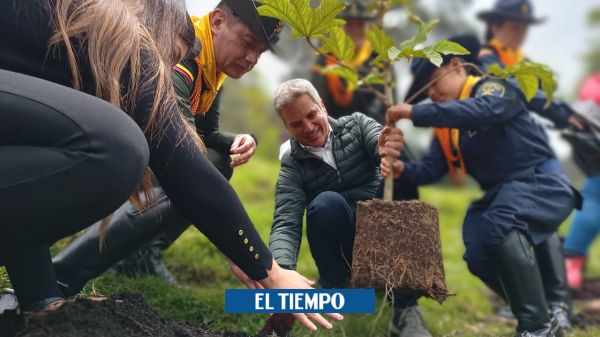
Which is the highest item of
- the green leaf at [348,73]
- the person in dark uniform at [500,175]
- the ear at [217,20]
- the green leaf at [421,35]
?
the ear at [217,20]

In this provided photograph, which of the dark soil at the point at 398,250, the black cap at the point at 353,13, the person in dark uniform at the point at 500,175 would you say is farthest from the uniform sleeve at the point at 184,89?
the black cap at the point at 353,13

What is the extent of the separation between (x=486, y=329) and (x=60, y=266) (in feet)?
8.75

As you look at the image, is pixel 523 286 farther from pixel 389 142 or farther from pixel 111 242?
pixel 111 242

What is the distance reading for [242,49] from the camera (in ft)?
8.25

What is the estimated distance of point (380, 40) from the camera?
250 centimetres

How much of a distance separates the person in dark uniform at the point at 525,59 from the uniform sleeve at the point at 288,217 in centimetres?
132

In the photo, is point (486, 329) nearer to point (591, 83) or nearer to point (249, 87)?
point (591, 83)

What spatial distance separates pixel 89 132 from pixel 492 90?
2033 millimetres

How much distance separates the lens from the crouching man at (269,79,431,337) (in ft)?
8.11

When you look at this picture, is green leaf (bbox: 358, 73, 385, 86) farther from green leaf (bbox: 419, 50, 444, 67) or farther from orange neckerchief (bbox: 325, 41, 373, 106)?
orange neckerchief (bbox: 325, 41, 373, 106)

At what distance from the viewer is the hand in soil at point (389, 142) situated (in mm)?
2547

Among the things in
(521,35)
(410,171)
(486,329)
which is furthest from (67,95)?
(521,35)

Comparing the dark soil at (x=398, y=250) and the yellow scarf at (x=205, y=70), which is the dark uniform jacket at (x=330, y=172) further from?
the yellow scarf at (x=205, y=70)

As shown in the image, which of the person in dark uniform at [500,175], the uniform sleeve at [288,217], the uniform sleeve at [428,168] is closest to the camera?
the uniform sleeve at [288,217]
